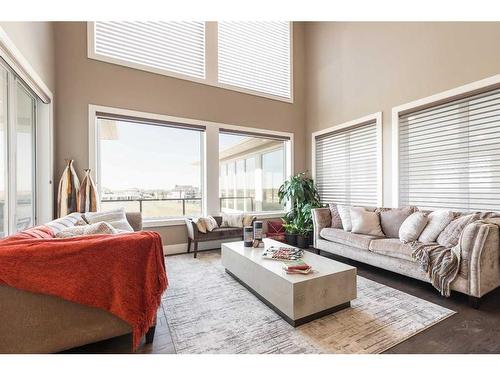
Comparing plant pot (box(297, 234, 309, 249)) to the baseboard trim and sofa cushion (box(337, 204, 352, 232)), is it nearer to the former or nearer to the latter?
sofa cushion (box(337, 204, 352, 232))

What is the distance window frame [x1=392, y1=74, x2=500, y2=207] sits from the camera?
2.79 metres

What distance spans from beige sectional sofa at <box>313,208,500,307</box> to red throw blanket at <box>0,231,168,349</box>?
2.44 m

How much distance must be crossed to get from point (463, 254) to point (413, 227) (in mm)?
628

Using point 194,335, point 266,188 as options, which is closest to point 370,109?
point 266,188

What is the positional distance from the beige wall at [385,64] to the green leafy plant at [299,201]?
28.1 inches

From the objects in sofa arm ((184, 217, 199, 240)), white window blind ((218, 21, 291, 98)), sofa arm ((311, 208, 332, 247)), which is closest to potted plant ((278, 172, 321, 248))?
sofa arm ((311, 208, 332, 247))

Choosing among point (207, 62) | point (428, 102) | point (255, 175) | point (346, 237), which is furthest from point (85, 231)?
point (428, 102)

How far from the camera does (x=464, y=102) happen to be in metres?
3.04

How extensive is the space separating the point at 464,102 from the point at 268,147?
3.33 meters

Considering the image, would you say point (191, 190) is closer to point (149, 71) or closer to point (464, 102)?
point (149, 71)

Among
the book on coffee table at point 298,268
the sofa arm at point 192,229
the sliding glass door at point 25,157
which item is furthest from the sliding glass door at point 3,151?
the book on coffee table at point 298,268

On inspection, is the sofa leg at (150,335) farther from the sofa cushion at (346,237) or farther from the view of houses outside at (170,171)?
the view of houses outside at (170,171)
